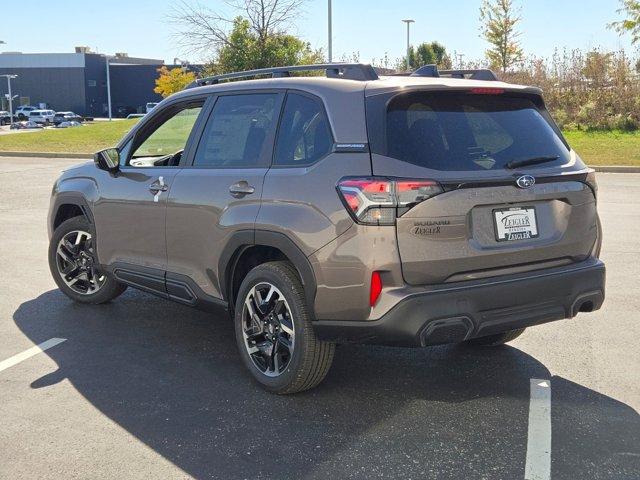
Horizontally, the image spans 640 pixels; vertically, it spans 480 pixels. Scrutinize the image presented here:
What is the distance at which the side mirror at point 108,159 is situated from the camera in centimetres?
549

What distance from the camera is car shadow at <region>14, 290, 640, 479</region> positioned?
344 cm

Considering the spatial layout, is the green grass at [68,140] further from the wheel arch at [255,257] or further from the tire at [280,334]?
the tire at [280,334]

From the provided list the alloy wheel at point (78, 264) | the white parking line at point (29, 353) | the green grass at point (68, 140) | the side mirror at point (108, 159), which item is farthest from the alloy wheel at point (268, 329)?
the green grass at point (68, 140)

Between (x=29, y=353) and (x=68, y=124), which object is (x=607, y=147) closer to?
(x=29, y=353)

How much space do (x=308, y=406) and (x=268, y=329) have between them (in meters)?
0.50

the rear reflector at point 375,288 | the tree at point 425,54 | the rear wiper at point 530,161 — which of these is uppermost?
the tree at point 425,54

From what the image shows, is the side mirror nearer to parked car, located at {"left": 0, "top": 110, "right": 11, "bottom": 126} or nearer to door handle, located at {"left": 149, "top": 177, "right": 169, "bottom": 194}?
door handle, located at {"left": 149, "top": 177, "right": 169, "bottom": 194}

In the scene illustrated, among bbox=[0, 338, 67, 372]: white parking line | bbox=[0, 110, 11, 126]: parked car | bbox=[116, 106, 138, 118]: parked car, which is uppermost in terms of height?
bbox=[116, 106, 138, 118]: parked car

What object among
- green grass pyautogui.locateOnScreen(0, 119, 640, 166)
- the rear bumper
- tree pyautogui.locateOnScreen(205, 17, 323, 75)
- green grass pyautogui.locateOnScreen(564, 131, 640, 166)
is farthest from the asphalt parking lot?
tree pyautogui.locateOnScreen(205, 17, 323, 75)

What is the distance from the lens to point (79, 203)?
5.92 metres

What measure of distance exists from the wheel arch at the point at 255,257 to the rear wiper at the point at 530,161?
1181mm

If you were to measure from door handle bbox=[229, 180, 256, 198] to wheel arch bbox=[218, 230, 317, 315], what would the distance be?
0.73ft

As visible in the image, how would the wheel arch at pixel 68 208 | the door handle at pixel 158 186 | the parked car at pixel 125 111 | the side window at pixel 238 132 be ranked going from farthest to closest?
the parked car at pixel 125 111
the wheel arch at pixel 68 208
the door handle at pixel 158 186
the side window at pixel 238 132

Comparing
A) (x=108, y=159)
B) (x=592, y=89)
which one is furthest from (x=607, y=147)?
(x=108, y=159)
